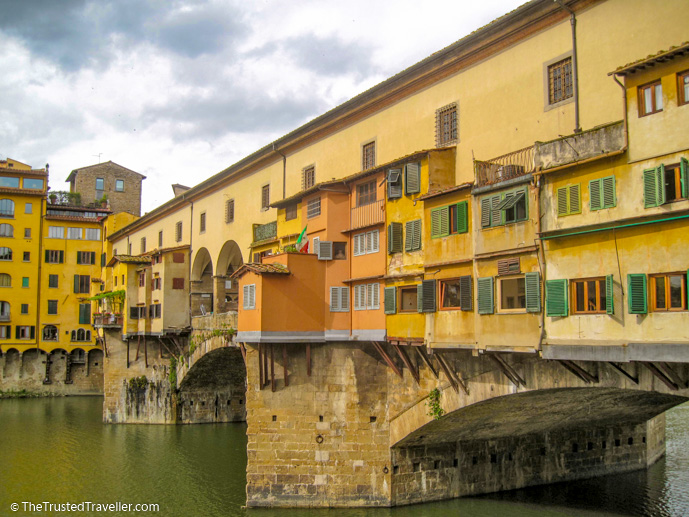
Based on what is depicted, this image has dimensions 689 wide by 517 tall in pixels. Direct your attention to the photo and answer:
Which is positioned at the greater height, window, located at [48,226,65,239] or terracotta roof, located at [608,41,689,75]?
window, located at [48,226,65,239]

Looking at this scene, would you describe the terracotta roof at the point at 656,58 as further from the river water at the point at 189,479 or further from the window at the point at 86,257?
the window at the point at 86,257

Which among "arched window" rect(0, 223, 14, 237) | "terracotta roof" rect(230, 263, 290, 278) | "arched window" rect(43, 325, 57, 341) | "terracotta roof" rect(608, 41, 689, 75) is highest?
"arched window" rect(0, 223, 14, 237)

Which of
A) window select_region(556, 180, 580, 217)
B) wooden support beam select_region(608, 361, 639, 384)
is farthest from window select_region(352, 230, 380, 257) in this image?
wooden support beam select_region(608, 361, 639, 384)

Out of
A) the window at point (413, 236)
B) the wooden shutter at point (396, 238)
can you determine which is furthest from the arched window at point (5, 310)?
the window at point (413, 236)

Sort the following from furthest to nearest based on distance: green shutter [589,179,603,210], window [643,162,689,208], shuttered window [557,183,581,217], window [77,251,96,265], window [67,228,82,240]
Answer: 1. window [77,251,96,265]
2. window [67,228,82,240]
3. shuttered window [557,183,581,217]
4. green shutter [589,179,603,210]
5. window [643,162,689,208]

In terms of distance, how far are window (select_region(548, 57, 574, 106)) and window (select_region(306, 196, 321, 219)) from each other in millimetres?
9411

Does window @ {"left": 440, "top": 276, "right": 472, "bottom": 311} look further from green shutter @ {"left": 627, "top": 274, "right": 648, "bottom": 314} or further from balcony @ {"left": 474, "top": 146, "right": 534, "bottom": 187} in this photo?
green shutter @ {"left": 627, "top": 274, "right": 648, "bottom": 314}

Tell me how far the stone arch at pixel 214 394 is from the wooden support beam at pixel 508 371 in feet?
88.1

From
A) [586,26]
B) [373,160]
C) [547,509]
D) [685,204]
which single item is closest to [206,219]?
[373,160]

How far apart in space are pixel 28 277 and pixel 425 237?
53044 mm

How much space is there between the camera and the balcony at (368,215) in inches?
864

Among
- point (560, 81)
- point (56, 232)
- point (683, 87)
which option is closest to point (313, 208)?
point (560, 81)

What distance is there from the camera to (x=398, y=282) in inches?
830

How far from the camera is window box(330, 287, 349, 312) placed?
23.2 meters
